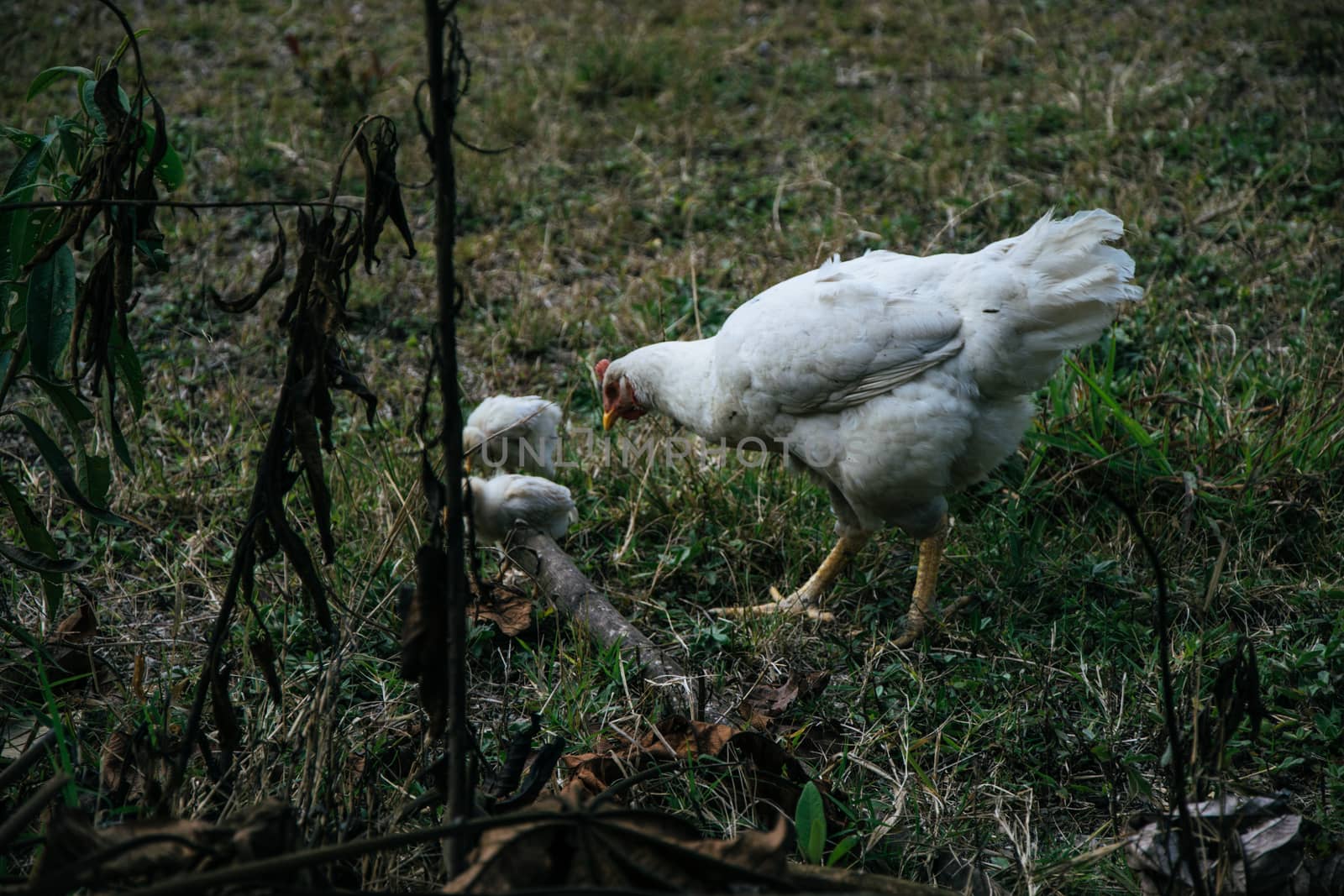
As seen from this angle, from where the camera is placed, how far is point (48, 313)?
2098 mm

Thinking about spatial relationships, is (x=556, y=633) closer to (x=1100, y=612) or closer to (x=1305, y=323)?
(x=1100, y=612)

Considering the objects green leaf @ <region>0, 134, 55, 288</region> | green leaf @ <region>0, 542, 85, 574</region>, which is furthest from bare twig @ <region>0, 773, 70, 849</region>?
green leaf @ <region>0, 134, 55, 288</region>


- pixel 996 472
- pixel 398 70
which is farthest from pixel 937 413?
pixel 398 70

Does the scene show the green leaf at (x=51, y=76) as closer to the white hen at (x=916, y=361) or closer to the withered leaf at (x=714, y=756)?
the withered leaf at (x=714, y=756)

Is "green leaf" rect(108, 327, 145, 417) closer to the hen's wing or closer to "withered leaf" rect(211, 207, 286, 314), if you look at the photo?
"withered leaf" rect(211, 207, 286, 314)

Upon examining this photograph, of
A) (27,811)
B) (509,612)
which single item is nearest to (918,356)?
(509,612)

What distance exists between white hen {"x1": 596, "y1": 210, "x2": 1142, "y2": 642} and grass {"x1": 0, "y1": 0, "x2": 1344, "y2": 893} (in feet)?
1.43

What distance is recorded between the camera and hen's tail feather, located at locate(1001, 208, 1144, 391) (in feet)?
10.2

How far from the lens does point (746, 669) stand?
10.3ft

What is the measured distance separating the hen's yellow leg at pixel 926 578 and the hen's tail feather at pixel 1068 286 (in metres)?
0.64

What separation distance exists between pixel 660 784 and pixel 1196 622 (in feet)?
6.24

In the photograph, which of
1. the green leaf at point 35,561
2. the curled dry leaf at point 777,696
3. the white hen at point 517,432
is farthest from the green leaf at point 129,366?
the curled dry leaf at point 777,696

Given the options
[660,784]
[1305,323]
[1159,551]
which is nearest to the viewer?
[660,784]

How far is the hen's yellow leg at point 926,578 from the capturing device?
339 centimetres
